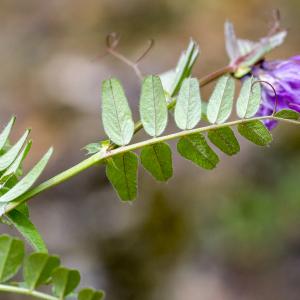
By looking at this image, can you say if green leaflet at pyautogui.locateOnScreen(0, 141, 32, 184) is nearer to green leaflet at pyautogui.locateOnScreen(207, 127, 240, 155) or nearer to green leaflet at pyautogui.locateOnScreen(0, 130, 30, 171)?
green leaflet at pyautogui.locateOnScreen(0, 130, 30, 171)

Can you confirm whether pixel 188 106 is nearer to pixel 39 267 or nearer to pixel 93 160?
pixel 93 160

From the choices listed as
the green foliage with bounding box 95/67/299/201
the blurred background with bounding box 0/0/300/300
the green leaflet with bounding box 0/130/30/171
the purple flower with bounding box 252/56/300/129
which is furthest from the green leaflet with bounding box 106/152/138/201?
the blurred background with bounding box 0/0/300/300

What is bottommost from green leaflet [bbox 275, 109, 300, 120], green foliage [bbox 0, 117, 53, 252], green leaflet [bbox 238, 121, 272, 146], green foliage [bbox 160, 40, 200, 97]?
green foliage [bbox 0, 117, 53, 252]

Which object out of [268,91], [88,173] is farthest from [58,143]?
[268,91]

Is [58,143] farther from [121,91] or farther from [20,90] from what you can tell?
[121,91]

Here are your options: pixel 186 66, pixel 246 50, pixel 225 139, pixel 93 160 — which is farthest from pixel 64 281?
pixel 246 50
